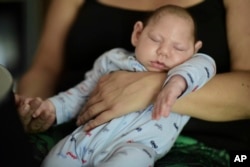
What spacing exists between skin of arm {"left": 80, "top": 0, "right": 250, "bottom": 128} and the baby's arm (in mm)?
45

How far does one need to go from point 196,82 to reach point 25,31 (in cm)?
129

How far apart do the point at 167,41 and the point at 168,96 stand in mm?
184

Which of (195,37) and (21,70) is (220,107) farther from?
(21,70)

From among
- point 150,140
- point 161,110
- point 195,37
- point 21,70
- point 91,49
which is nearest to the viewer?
point 161,110

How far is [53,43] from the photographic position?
1241mm

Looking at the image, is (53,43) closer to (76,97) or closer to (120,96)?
(76,97)

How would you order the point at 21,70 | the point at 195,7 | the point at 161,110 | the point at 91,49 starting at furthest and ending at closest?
the point at 21,70 → the point at 91,49 → the point at 195,7 → the point at 161,110

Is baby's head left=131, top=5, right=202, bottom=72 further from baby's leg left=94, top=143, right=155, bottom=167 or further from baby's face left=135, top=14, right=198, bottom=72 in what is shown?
baby's leg left=94, top=143, right=155, bottom=167

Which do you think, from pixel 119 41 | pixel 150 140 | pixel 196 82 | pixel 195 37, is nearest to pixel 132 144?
pixel 150 140

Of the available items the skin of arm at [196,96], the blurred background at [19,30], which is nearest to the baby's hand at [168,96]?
the skin of arm at [196,96]

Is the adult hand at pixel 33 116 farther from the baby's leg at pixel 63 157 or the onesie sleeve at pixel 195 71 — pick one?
the onesie sleeve at pixel 195 71

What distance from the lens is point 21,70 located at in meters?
1.92

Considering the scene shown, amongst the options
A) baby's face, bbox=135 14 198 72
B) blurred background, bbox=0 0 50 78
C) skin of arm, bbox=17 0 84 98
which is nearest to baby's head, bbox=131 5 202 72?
baby's face, bbox=135 14 198 72

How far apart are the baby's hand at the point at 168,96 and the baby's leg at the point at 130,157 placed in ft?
0.26
